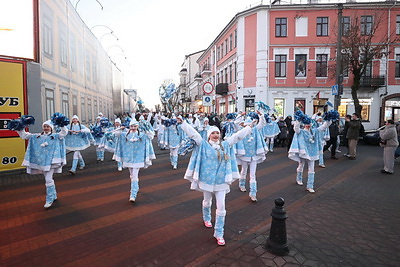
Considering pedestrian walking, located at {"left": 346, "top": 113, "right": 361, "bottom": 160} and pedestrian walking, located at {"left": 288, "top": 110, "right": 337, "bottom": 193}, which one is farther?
pedestrian walking, located at {"left": 346, "top": 113, "right": 361, "bottom": 160}

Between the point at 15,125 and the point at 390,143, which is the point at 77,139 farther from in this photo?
the point at 390,143

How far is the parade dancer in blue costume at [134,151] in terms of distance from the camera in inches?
253

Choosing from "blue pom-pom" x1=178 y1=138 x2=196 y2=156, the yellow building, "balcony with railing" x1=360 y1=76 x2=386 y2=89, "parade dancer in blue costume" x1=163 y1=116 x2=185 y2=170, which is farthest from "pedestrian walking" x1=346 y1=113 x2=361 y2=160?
"balcony with railing" x1=360 y1=76 x2=386 y2=89

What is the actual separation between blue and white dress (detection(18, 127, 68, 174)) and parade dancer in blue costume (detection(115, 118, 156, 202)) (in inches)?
56.4

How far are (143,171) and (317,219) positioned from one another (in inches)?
254

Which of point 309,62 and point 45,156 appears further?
point 309,62

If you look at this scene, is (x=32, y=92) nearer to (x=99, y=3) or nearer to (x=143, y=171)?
(x=143, y=171)

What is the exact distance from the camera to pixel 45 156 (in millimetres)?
6133

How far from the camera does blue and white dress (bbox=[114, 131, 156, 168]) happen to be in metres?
6.48

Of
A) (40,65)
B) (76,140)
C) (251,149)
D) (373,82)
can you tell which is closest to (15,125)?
(76,140)

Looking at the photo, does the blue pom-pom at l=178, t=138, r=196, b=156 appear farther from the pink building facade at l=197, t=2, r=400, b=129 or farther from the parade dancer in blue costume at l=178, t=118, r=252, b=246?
the pink building facade at l=197, t=2, r=400, b=129

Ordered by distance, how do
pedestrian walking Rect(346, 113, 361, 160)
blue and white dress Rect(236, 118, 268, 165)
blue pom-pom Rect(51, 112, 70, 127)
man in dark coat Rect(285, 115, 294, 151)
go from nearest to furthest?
blue pom-pom Rect(51, 112, 70, 127) < blue and white dress Rect(236, 118, 268, 165) < pedestrian walking Rect(346, 113, 361, 160) < man in dark coat Rect(285, 115, 294, 151)

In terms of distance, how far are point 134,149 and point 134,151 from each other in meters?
0.05

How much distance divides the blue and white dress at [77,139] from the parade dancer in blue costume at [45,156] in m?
3.31
